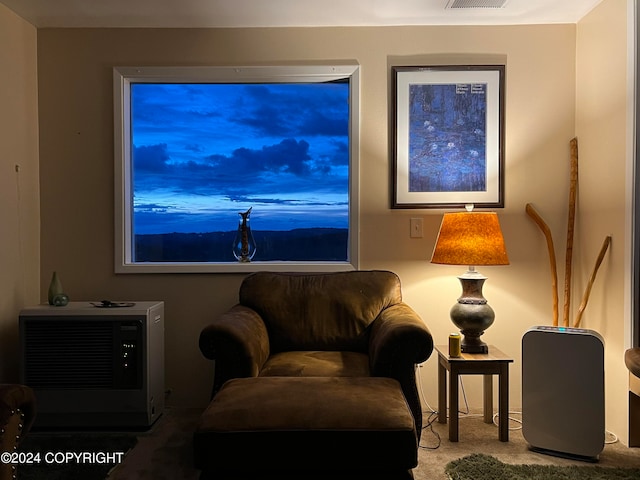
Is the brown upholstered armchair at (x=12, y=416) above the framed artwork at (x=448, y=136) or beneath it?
beneath

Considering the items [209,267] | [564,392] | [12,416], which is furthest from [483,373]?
[12,416]

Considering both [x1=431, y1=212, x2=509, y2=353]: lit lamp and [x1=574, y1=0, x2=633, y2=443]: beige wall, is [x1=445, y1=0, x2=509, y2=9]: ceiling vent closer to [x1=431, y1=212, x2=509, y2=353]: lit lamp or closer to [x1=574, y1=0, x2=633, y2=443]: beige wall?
[x1=574, y1=0, x2=633, y2=443]: beige wall

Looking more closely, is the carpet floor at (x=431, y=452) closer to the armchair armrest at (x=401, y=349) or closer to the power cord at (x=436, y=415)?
the power cord at (x=436, y=415)

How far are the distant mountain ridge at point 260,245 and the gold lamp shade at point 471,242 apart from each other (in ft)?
2.74

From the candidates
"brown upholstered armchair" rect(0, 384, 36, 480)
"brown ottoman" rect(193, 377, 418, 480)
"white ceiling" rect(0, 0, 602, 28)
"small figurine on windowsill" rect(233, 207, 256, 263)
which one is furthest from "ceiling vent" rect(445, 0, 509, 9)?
"brown upholstered armchair" rect(0, 384, 36, 480)

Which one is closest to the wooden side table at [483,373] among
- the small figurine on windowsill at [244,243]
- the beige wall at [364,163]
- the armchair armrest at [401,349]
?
the armchair armrest at [401,349]

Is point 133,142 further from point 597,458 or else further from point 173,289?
point 597,458

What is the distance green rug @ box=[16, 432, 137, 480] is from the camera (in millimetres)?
2457

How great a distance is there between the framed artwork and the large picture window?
437 mm

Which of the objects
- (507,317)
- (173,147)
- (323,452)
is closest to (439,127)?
(507,317)

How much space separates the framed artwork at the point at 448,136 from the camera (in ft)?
11.3

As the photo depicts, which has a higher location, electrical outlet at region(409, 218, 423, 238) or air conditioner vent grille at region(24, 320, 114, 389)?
electrical outlet at region(409, 218, 423, 238)

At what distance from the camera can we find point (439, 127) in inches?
136

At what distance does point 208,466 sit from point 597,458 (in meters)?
1.86
